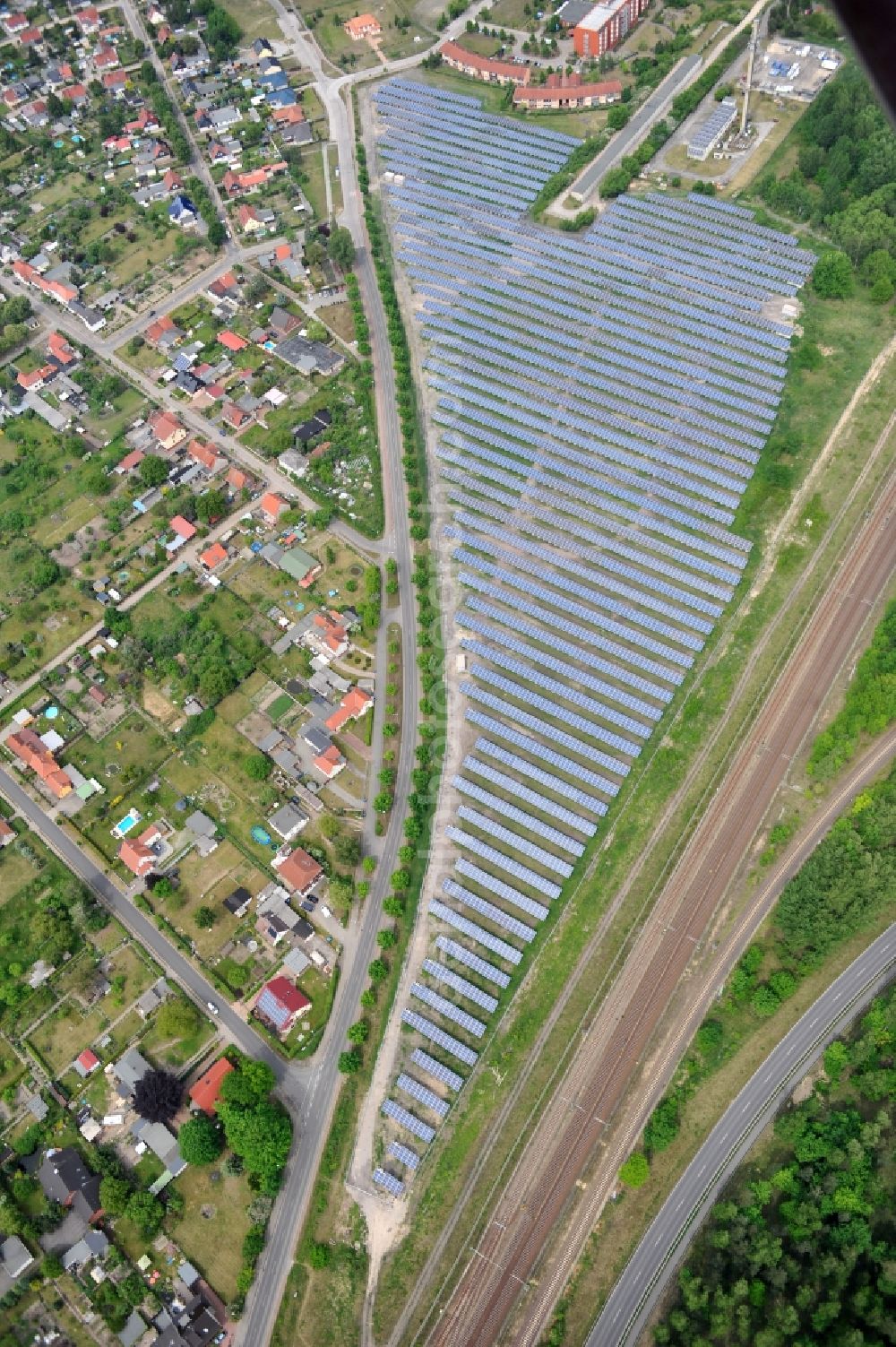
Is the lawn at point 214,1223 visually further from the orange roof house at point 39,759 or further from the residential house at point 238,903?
the orange roof house at point 39,759

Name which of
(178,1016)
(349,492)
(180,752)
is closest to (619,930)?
(178,1016)

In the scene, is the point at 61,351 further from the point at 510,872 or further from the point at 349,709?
the point at 510,872

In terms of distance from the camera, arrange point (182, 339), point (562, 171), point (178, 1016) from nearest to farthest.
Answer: point (178, 1016), point (182, 339), point (562, 171)

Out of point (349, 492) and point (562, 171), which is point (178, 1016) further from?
point (562, 171)

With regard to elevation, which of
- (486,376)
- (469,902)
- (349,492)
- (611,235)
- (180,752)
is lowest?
(180,752)

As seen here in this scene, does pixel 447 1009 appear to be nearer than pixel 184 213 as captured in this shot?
Yes

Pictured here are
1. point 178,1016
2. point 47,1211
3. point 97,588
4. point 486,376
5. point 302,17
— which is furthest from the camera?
point 302,17

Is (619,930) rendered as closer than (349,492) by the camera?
Yes

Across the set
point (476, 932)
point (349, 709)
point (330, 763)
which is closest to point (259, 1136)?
point (476, 932)
